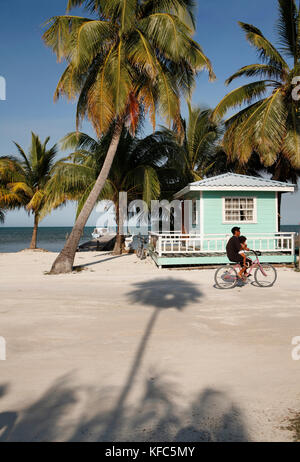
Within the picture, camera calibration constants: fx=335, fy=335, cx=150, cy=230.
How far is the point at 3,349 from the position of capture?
553 cm

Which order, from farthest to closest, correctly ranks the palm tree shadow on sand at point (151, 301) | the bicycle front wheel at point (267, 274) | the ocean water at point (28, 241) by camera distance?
the ocean water at point (28, 241) → the bicycle front wheel at point (267, 274) → the palm tree shadow on sand at point (151, 301)

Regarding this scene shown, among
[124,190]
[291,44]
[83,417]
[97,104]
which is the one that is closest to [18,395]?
[83,417]

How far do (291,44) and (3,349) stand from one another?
Answer: 2152 cm

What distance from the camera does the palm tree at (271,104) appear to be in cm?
1831

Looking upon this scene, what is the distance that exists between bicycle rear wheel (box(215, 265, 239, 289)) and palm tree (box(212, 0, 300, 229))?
32.6 feet

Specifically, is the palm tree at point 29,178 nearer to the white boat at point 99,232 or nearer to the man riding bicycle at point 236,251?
the man riding bicycle at point 236,251

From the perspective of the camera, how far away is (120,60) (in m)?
13.7

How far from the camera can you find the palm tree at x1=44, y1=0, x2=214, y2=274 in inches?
536

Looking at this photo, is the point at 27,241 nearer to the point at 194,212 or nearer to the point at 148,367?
the point at 194,212

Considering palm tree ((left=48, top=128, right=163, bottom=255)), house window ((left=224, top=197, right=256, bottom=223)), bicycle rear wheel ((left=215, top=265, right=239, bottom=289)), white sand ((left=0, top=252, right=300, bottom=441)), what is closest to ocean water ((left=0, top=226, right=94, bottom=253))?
palm tree ((left=48, top=128, right=163, bottom=255))

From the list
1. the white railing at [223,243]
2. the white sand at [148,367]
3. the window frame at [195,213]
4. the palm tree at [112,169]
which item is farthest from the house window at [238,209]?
the white sand at [148,367]

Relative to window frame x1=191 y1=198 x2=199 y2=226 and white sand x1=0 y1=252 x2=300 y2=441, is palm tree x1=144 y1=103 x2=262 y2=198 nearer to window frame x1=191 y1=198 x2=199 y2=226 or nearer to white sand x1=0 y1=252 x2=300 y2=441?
window frame x1=191 y1=198 x2=199 y2=226

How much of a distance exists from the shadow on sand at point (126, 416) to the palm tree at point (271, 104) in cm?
1658
